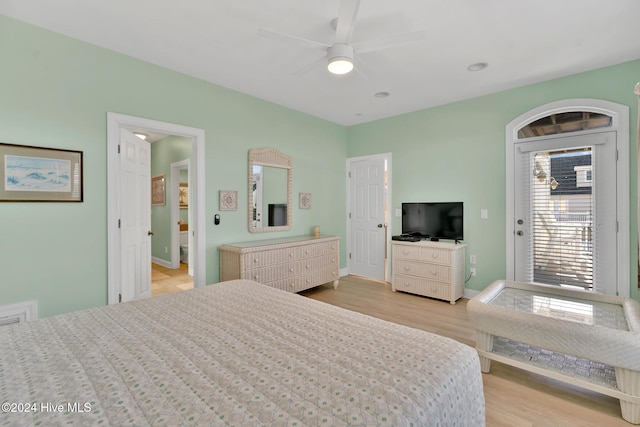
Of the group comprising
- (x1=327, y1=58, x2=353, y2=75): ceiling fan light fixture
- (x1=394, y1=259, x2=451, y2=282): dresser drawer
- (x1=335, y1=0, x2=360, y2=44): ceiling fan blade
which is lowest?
(x1=394, y1=259, x2=451, y2=282): dresser drawer

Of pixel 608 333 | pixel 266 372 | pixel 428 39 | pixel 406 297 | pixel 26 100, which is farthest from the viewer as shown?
pixel 406 297

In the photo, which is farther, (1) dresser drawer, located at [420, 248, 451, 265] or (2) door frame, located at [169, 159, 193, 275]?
(2) door frame, located at [169, 159, 193, 275]

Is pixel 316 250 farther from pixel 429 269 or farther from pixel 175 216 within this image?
pixel 175 216

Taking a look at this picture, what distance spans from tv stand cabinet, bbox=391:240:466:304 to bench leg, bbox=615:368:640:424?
1997mm

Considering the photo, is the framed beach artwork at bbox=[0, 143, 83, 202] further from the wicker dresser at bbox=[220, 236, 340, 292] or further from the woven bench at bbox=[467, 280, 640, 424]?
the woven bench at bbox=[467, 280, 640, 424]

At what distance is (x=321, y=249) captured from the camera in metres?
4.25

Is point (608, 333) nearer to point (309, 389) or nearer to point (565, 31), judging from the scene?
point (309, 389)

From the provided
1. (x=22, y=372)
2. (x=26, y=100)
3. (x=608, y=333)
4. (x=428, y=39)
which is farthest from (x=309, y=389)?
(x=26, y=100)

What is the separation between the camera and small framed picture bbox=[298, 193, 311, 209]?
15.0ft

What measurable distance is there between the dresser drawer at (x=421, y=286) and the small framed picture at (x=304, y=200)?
169 centimetres

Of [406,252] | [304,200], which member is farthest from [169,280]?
[406,252]

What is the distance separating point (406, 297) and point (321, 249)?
1339 mm

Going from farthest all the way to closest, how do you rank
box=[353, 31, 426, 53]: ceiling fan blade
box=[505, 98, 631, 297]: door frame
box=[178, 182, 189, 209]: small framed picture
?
1. box=[178, 182, 189, 209]: small framed picture
2. box=[505, 98, 631, 297]: door frame
3. box=[353, 31, 426, 53]: ceiling fan blade

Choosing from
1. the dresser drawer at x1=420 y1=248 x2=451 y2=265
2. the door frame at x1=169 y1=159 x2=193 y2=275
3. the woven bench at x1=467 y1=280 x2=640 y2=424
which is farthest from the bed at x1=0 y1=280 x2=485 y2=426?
the door frame at x1=169 y1=159 x2=193 y2=275
